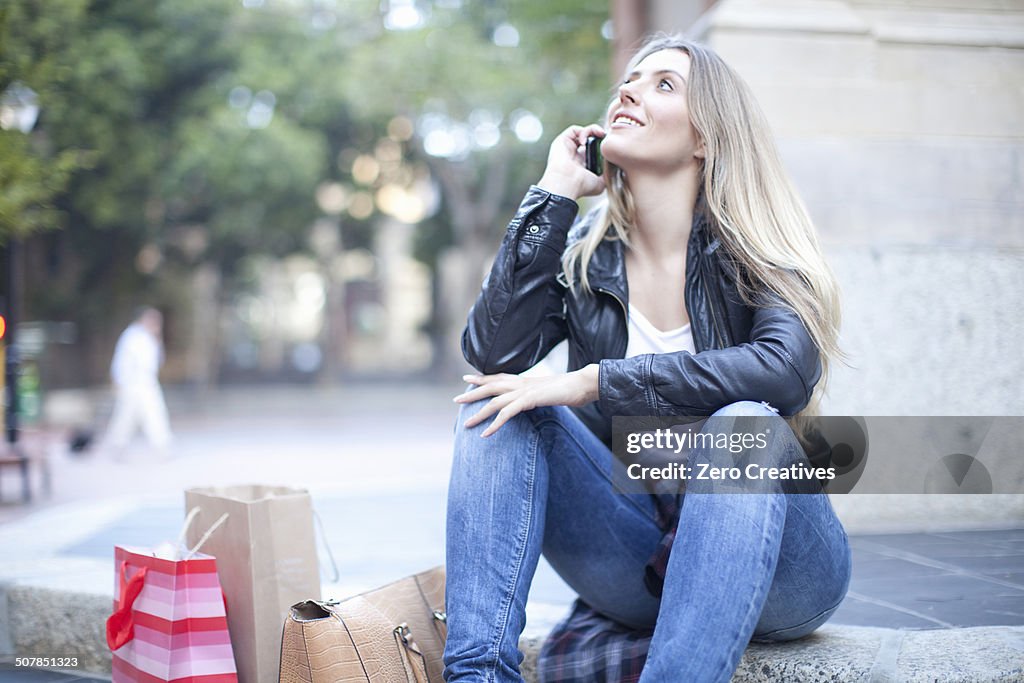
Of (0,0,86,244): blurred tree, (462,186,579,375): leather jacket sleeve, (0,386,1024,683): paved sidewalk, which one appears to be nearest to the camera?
(462,186,579,375): leather jacket sleeve

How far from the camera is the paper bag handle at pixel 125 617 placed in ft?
6.88

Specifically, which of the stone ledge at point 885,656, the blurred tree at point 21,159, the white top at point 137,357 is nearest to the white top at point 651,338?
the stone ledge at point 885,656

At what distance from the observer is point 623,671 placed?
6.48 ft

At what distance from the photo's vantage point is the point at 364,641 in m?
1.80

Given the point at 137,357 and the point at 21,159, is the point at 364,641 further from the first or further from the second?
the point at 137,357

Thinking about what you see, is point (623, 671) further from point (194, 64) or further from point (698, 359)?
point (194, 64)

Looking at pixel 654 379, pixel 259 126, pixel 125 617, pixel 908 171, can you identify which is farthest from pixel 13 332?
pixel 259 126

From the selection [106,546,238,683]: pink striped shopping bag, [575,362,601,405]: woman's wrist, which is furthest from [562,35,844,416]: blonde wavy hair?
[106,546,238,683]: pink striped shopping bag

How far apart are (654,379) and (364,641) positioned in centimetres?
82

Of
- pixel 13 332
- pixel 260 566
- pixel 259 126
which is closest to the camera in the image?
pixel 260 566

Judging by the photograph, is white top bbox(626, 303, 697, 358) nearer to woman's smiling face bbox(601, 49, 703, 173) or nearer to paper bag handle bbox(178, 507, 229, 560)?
woman's smiling face bbox(601, 49, 703, 173)

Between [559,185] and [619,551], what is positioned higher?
[559,185]

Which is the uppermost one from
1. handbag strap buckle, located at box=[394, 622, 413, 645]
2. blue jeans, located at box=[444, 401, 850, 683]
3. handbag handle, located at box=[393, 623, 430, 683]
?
blue jeans, located at box=[444, 401, 850, 683]

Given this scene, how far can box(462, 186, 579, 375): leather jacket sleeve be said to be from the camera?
214cm
